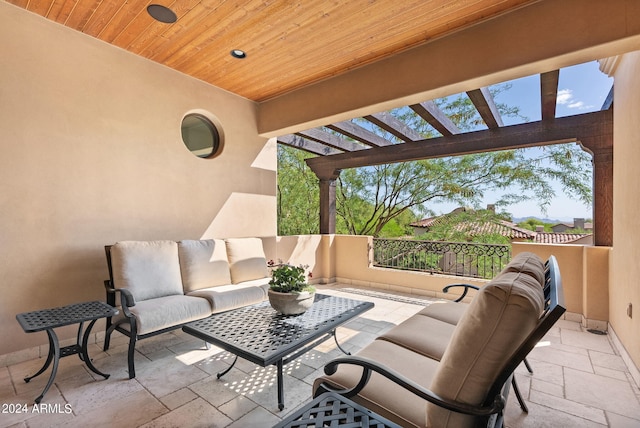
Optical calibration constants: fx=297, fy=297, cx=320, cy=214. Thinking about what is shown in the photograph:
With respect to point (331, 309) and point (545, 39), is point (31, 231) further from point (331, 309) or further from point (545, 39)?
point (545, 39)

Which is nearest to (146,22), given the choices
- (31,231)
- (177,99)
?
(177,99)

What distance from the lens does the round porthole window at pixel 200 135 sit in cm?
386

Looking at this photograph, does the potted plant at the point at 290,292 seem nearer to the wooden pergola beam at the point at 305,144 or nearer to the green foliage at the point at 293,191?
the wooden pergola beam at the point at 305,144

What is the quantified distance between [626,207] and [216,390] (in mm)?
3827

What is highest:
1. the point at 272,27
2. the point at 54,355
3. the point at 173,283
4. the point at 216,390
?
the point at 272,27

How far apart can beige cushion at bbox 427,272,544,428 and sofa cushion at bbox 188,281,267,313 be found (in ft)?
7.28

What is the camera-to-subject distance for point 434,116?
383 cm

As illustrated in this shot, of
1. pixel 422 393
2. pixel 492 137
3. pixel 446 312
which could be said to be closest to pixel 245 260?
pixel 446 312

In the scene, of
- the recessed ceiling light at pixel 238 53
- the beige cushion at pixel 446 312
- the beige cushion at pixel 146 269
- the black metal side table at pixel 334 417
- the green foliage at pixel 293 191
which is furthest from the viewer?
the green foliage at pixel 293 191

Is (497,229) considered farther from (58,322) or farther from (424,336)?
(58,322)

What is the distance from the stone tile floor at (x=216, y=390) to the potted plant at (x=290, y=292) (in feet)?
1.71

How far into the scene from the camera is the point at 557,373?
2379 mm

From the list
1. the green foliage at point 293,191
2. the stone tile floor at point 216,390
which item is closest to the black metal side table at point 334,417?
the stone tile floor at point 216,390

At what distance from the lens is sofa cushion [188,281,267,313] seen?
9.33 feet
